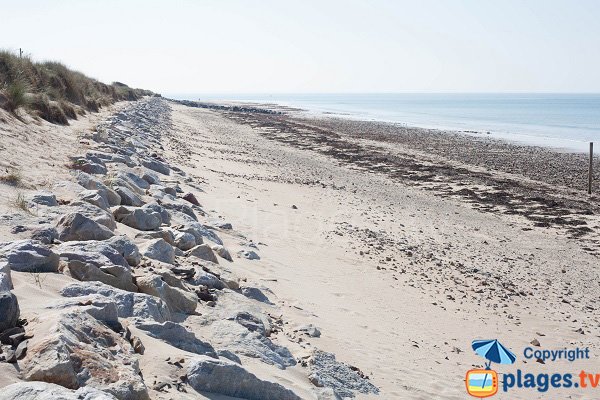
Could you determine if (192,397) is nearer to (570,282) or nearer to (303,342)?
(303,342)

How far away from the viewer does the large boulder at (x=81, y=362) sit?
2.51 meters

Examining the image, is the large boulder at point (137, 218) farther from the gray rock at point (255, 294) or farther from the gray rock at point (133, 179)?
the gray rock at point (133, 179)

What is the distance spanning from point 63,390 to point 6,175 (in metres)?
4.97

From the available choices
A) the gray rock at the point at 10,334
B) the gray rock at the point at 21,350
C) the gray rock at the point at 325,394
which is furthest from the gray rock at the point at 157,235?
the gray rock at the point at 21,350

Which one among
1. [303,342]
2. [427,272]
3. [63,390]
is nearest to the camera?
[63,390]

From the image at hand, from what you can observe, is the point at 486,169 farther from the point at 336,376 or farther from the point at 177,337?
the point at 177,337

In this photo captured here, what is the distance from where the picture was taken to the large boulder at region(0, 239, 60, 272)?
150 inches

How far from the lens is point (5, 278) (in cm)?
324

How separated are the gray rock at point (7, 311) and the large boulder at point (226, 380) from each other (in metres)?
1.02

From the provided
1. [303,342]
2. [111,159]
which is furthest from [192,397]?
[111,159]

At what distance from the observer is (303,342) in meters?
4.98

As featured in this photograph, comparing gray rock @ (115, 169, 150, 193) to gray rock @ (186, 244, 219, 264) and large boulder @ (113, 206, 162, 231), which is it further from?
gray rock @ (186, 244, 219, 264)

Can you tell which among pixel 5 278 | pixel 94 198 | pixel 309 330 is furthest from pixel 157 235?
pixel 5 278

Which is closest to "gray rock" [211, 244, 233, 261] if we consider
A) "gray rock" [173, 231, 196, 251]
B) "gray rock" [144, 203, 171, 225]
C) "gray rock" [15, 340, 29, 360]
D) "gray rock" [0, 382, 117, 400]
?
"gray rock" [173, 231, 196, 251]
